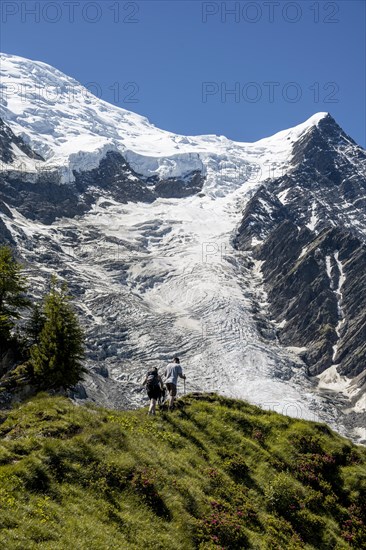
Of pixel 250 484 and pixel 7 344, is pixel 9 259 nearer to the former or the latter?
pixel 7 344

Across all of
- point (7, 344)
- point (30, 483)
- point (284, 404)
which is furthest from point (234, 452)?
point (284, 404)

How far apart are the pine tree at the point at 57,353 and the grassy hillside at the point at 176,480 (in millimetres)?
10084

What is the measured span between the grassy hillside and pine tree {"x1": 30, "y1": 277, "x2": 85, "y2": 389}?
1008 centimetres

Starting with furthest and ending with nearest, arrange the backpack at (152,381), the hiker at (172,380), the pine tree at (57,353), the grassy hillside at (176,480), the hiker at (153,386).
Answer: the pine tree at (57,353), the hiker at (172,380), the backpack at (152,381), the hiker at (153,386), the grassy hillside at (176,480)

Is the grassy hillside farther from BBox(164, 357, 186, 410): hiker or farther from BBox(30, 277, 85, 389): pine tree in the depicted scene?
BBox(30, 277, 85, 389): pine tree

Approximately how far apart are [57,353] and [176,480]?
672 inches

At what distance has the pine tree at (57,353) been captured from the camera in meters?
35.6

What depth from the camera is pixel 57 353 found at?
3588 cm

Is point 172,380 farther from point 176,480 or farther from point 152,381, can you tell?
point 176,480

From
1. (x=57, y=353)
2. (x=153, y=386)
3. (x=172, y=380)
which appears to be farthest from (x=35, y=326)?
(x=172, y=380)

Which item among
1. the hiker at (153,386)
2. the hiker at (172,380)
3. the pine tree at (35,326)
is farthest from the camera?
the pine tree at (35,326)

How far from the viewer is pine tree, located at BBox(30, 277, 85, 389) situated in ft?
117

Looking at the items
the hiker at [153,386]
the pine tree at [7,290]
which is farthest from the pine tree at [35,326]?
the hiker at [153,386]

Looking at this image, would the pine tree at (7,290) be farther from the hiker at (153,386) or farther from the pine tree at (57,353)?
the hiker at (153,386)
